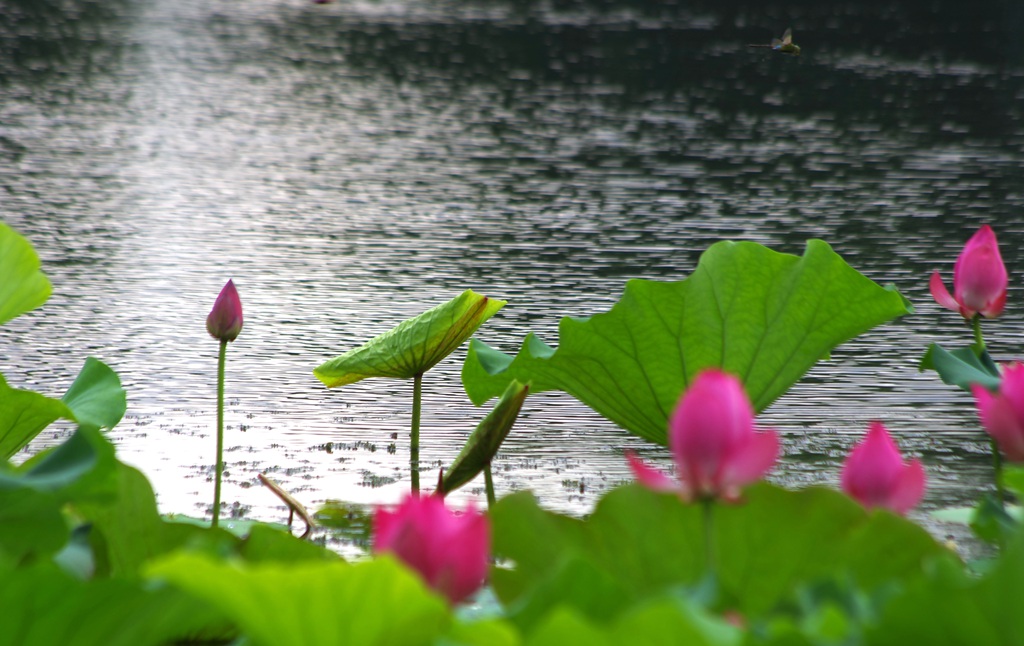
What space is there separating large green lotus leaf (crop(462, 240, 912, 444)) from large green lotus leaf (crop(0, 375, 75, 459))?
1.26ft

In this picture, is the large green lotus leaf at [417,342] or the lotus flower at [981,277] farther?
the large green lotus leaf at [417,342]

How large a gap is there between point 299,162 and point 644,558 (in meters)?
3.67

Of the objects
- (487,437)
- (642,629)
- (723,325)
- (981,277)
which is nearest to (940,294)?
(981,277)

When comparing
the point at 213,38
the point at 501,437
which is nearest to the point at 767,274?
the point at 501,437

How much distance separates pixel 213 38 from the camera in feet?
25.2

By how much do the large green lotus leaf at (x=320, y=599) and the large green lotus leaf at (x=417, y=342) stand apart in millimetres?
820

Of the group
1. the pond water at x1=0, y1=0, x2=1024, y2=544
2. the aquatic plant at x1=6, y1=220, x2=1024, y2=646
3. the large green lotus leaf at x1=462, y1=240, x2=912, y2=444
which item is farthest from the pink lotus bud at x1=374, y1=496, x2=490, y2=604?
the pond water at x1=0, y1=0, x2=1024, y2=544

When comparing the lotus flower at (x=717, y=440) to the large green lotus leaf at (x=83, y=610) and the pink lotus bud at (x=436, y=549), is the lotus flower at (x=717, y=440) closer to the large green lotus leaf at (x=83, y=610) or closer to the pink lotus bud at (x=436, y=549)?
the pink lotus bud at (x=436, y=549)

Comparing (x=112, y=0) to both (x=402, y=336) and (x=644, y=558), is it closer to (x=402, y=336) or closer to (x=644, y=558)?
(x=402, y=336)

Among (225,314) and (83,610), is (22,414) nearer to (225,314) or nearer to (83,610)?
(225,314)

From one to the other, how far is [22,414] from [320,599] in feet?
2.44

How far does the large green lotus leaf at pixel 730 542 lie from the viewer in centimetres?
52

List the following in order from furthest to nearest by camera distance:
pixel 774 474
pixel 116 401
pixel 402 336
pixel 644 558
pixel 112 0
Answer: pixel 112 0, pixel 774 474, pixel 402 336, pixel 116 401, pixel 644 558

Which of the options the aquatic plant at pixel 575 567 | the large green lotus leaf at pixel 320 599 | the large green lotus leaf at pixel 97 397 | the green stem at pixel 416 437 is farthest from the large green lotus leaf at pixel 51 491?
the green stem at pixel 416 437
